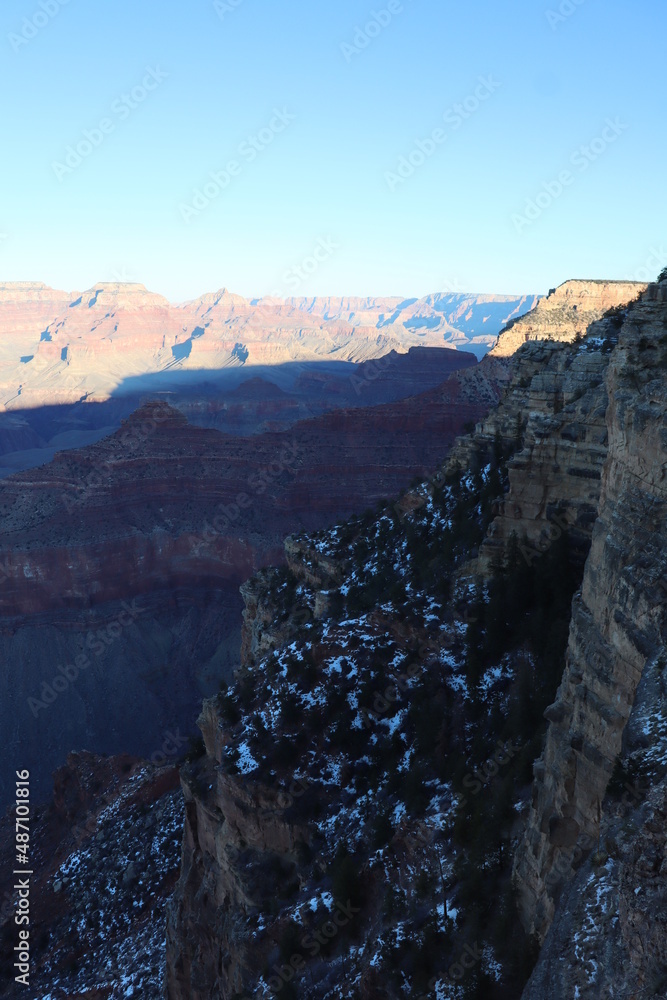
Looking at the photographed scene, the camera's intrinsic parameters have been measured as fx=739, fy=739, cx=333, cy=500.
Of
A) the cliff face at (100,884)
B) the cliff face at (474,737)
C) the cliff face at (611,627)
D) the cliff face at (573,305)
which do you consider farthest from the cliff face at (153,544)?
the cliff face at (611,627)

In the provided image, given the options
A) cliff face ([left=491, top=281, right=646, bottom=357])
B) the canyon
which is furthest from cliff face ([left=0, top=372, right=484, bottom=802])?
the canyon

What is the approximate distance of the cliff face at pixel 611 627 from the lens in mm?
9227

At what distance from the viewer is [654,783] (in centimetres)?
677

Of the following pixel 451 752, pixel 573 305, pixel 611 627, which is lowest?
pixel 611 627

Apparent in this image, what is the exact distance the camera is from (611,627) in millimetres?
9781

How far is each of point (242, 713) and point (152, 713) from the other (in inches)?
1441

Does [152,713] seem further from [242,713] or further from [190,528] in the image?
[242,713]

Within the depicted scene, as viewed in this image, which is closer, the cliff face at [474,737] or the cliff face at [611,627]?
the cliff face at [474,737]

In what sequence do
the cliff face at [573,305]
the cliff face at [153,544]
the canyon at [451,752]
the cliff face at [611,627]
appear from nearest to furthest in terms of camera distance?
the canyon at [451,752] → the cliff face at [611,627] → the cliff face at [573,305] → the cliff face at [153,544]

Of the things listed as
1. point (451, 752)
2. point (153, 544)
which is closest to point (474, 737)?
point (451, 752)

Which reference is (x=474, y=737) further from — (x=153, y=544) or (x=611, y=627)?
(x=153, y=544)

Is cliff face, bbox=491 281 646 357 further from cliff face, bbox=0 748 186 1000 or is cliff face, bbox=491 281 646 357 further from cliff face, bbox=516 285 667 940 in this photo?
cliff face, bbox=516 285 667 940

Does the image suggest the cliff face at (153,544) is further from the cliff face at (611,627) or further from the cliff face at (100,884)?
the cliff face at (611,627)

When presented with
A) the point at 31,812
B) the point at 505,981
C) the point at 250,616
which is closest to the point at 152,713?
the point at 31,812
